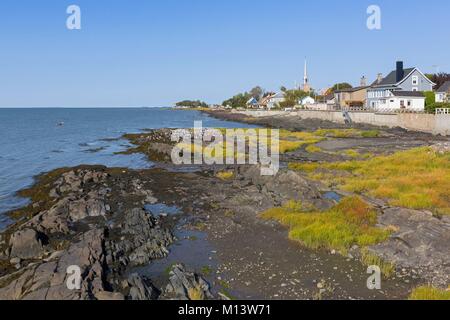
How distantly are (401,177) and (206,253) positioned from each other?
20.0 metres

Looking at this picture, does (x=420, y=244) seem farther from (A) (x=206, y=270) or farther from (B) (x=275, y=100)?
(B) (x=275, y=100)

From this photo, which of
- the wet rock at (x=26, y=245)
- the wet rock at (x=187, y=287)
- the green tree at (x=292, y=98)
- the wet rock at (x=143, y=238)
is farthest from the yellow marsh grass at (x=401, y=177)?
the green tree at (x=292, y=98)

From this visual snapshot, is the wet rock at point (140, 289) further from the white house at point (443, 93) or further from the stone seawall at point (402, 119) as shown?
the white house at point (443, 93)

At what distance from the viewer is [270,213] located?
25.2 meters

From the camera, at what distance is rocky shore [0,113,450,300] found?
15.7 m

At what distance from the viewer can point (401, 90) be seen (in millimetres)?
95250

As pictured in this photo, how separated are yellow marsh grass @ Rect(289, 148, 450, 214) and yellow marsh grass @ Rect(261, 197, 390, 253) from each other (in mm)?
3694

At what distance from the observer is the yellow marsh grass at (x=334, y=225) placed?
20031 mm

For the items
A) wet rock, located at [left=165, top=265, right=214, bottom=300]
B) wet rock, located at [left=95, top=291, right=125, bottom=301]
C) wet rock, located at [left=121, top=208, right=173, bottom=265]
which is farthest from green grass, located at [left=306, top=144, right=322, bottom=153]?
wet rock, located at [left=95, top=291, right=125, bottom=301]

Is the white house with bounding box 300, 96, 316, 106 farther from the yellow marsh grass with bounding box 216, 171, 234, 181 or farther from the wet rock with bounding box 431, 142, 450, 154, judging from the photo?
the yellow marsh grass with bounding box 216, 171, 234, 181

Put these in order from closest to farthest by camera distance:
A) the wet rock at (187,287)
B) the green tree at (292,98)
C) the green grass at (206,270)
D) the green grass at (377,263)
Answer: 1. the wet rock at (187,287)
2. the green grass at (377,263)
3. the green grass at (206,270)
4. the green tree at (292,98)

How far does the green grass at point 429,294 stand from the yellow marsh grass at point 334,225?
434cm

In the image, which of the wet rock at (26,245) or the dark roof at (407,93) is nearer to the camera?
the wet rock at (26,245)
